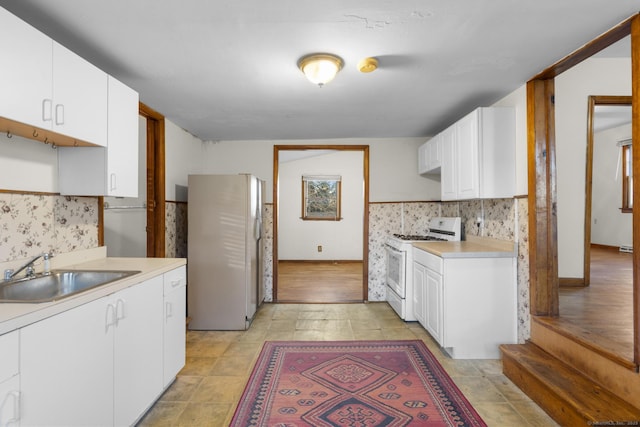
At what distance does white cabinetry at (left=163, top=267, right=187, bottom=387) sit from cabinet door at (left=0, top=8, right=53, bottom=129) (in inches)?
42.4

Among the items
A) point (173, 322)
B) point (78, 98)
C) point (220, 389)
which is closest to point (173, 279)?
point (173, 322)

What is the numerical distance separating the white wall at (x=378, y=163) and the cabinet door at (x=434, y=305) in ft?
5.21

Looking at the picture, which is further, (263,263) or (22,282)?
(263,263)

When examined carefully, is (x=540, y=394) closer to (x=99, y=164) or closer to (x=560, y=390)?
(x=560, y=390)

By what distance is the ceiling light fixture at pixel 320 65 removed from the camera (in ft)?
6.54

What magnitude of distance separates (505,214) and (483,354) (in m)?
1.21

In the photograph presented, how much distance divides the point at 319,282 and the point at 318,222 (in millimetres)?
2111

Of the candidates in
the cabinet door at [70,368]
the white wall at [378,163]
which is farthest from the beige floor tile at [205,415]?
the white wall at [378,163]

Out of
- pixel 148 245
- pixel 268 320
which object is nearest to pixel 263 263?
pixel 268 320

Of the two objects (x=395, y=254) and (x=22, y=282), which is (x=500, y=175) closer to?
(x=395, y=254)

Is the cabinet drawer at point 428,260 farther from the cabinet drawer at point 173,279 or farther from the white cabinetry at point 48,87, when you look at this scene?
the white cabinetry at point 48,87

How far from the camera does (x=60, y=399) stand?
1.23m

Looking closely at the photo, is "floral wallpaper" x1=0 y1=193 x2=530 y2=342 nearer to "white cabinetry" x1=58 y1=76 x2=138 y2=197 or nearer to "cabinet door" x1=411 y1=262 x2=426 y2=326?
"white cabinetry" x1=58 y1=76 x2=138 y2=197

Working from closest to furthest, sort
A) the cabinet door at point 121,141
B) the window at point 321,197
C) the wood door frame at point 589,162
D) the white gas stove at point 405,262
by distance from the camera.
→ 1. the cabinet door at point 121,141
2. the wood door frame at point 589,162
3. the white gas stove at point 405,262
4. the window at point 321,197
